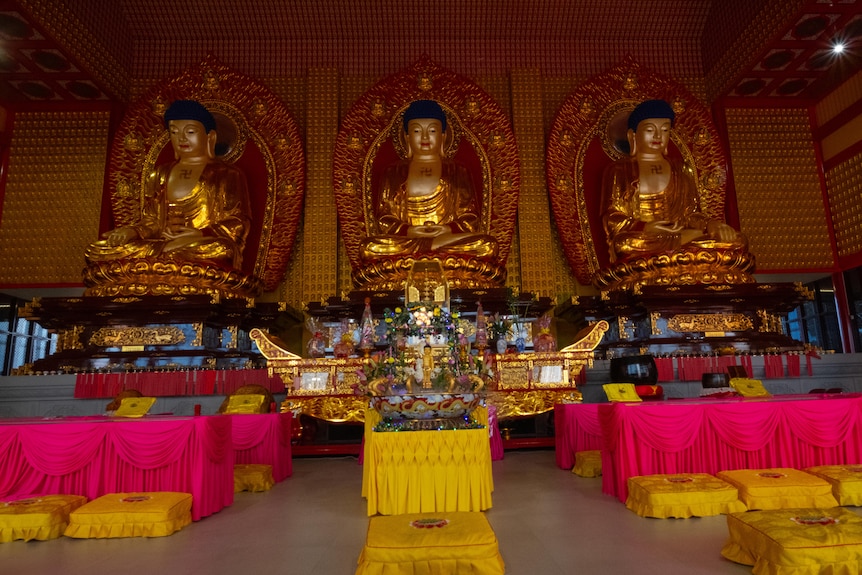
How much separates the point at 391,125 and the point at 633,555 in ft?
20.9

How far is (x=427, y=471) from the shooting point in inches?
110

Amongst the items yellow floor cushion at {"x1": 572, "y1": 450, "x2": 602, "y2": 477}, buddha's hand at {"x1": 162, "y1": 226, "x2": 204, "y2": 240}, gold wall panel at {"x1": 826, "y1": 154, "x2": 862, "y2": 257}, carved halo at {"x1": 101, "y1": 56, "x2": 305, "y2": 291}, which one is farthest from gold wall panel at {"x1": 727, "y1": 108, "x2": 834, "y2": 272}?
buddha's hand at {"x1": 162, "y1": 226, "x2": 204, "y2": 240}

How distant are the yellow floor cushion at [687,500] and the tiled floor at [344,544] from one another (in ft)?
0.15

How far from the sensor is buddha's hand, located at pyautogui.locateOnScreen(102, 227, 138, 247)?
6.14 metres

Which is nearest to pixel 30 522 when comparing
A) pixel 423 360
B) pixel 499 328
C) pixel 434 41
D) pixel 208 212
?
pixel 423 360

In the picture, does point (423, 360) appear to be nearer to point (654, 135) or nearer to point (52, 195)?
point (654, 135)

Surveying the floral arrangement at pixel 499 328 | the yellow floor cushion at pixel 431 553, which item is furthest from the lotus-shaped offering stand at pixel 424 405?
the floral arrangement at pixel 499 328

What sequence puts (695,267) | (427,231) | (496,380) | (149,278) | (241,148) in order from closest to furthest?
(496,380) → (149,278) → (695,267) → (427,231) → (241,148)

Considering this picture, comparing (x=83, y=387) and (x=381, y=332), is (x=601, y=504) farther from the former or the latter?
(x=83, y=387)

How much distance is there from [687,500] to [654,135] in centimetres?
566

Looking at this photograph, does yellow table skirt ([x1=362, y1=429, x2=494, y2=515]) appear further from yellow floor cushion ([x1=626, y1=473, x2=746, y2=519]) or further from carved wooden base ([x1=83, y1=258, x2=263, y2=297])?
carved wooden base ([x1=83, y1=258, x2=263, y2=297])

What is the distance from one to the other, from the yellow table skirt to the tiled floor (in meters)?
0.15

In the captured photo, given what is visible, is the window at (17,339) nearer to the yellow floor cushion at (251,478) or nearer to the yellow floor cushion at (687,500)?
the yellow floor cushion at (251,478)

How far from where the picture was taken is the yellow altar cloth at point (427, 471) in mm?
2766
